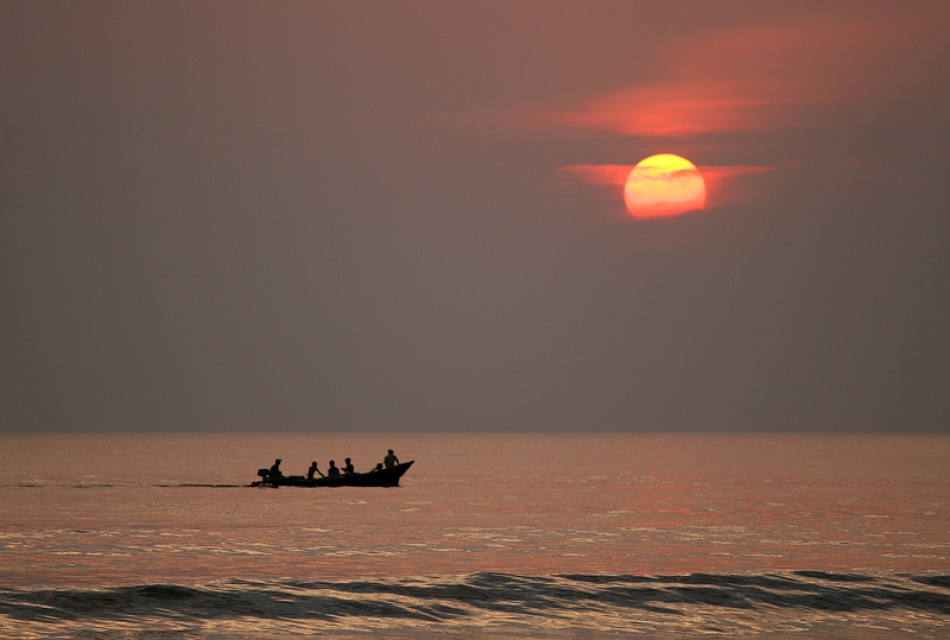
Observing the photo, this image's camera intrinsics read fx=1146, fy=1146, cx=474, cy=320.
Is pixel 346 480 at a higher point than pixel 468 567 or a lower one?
higher

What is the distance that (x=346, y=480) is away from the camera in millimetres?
80562

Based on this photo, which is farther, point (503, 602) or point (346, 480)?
point (346, 480)

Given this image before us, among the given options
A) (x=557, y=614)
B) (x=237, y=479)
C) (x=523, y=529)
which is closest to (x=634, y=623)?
(x=557, y=614)

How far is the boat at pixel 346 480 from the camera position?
80562 mm

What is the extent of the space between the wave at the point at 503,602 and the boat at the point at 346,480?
1745 inches

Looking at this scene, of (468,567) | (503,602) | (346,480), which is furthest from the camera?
(346,480)

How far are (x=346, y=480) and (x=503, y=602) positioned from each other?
48.1 m

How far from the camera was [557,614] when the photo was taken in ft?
106

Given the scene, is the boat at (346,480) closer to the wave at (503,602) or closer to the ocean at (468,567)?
the ocean at (468,567)

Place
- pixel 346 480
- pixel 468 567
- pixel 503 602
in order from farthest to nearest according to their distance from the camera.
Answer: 1. pixel 346 480
2. pixel 468 567
3. pixel 503 602

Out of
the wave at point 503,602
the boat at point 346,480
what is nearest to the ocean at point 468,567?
the wave at point 503,602

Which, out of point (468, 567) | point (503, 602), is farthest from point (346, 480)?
point (503, 602)

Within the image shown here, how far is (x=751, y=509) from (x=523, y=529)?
22.6 meters

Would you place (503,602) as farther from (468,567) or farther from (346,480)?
(346,480)
